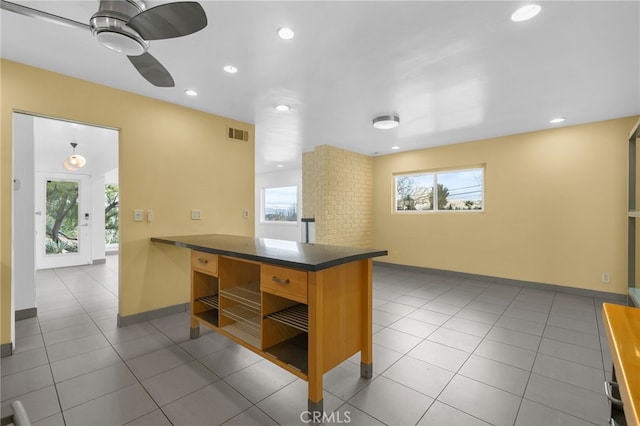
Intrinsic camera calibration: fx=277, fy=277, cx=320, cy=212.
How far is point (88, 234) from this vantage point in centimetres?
628

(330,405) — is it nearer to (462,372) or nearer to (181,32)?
(462,372)

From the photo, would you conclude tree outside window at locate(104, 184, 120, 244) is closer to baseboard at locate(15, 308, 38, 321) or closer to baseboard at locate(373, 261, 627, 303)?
baseboard at locate(15, 308, 38, 321)

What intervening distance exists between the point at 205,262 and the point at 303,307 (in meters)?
1.00

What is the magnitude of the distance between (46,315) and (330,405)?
11.9ft

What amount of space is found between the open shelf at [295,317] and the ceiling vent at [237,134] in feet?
8.80

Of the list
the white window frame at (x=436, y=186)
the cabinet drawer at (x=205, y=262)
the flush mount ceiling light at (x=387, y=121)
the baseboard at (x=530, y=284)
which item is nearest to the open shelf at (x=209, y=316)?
the cabinet drawer at (x=205, y=262)

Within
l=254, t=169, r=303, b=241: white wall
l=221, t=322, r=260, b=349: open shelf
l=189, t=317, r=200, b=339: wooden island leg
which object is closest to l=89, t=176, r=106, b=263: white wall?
l=254, t=169, r=303, b=241: white wall

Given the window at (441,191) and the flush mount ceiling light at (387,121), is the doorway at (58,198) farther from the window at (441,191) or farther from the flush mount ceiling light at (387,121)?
the window at (441,191)

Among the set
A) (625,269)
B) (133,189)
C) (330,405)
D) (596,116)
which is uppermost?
(596,116)

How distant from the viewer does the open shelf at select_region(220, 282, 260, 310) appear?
207 centimetres

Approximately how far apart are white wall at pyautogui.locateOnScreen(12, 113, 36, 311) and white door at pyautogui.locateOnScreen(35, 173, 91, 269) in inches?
126

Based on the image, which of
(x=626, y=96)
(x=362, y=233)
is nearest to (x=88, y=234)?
(x=362, y=233)

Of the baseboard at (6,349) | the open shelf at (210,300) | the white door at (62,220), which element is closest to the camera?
the baseboard at (6,349)

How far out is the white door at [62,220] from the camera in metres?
5.73
